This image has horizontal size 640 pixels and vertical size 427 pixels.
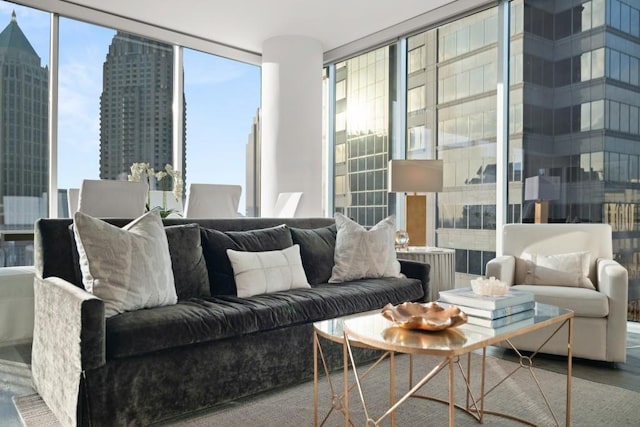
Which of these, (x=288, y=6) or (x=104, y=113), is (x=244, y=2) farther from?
(x=104, y=113)

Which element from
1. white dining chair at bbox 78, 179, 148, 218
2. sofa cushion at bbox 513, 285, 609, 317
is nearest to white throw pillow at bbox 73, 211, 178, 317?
white dining chair at bbox 78, 179, 148, 218

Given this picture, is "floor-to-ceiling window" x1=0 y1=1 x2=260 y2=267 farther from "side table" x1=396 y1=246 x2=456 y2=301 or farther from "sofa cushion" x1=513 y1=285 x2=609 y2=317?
"sofa cushion" x1=513 y1=285 x2=609 y2=317

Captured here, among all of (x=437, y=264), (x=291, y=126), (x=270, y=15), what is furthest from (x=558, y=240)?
(x=270, y=15)

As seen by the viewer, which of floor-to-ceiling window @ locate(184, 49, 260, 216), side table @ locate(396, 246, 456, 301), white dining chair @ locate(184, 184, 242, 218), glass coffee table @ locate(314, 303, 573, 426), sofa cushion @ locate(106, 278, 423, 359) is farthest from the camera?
floor-to-ceiling window @ locate(184, 49, 260, 216)

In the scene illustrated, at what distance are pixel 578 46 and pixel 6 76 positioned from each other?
5.52 metres

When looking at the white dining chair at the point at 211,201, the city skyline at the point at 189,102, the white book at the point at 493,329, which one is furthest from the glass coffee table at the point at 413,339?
the city skyline at the point at 189,102

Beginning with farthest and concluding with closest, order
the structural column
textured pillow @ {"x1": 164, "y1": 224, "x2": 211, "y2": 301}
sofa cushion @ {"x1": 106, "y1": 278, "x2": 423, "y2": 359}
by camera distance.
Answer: the structural column → textured pillow @ {"x1": 164, "y1": 224, "x2": 211, "y2": 301} → sofa cushion @ {"x1": 106, "y1": 278, "x2": 423, "y2": 359}

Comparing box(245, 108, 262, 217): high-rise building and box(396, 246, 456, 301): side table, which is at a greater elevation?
box(245, 108, 262, 217): high-rise building

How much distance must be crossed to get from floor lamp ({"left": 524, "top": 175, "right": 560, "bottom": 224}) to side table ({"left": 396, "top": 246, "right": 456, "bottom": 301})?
3.64 ft

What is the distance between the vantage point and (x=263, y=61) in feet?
21.0

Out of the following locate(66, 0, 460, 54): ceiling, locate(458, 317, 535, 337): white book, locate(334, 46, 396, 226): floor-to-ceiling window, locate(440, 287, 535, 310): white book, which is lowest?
locate(458, 317, 535, 337): white book

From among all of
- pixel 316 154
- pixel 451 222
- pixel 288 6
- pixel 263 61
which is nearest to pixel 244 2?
pixel 288 6

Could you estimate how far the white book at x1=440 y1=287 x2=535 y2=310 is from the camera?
1.96 metres

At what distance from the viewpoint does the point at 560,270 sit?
3.30 m
